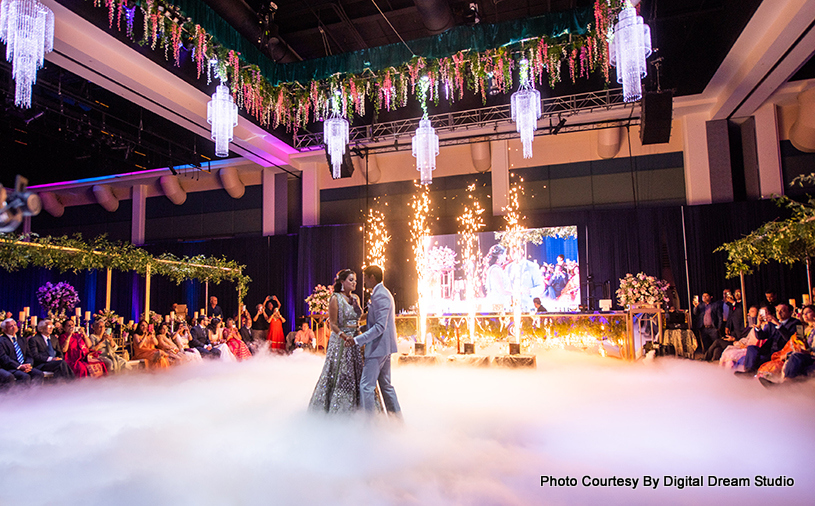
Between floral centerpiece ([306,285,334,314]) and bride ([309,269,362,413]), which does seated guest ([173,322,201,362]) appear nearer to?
floral centerpiece ([306,285,334,314])

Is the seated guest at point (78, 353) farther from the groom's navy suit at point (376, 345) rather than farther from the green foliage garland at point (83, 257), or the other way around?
the groom's navy suit at point (376, 345)

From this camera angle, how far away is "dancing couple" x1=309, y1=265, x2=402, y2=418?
Answer: 372 cm

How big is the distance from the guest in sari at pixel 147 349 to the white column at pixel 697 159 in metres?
10.5

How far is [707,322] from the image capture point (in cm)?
862

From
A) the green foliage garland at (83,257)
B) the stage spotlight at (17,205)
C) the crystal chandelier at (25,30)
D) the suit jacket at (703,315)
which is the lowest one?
the suit jacket at (703,315)

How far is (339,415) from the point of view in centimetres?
379

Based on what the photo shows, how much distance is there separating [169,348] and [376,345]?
19.1 feet

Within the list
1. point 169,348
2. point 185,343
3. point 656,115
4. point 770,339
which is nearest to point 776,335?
point 770,339

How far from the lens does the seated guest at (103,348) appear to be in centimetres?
714

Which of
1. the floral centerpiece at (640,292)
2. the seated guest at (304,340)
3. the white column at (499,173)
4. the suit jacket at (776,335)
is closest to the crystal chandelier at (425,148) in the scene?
the white column at (499,173)

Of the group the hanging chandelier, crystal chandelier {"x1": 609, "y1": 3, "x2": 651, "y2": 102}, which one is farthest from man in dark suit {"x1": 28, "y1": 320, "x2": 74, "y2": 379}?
crystal chandelier {"x1": 609, "y1": 3, "x2": 651, "y2": 102}

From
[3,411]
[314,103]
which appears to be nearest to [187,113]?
[314,103]

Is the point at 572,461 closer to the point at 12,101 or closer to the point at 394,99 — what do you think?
the point at 394,99

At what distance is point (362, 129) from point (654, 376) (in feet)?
25.9
